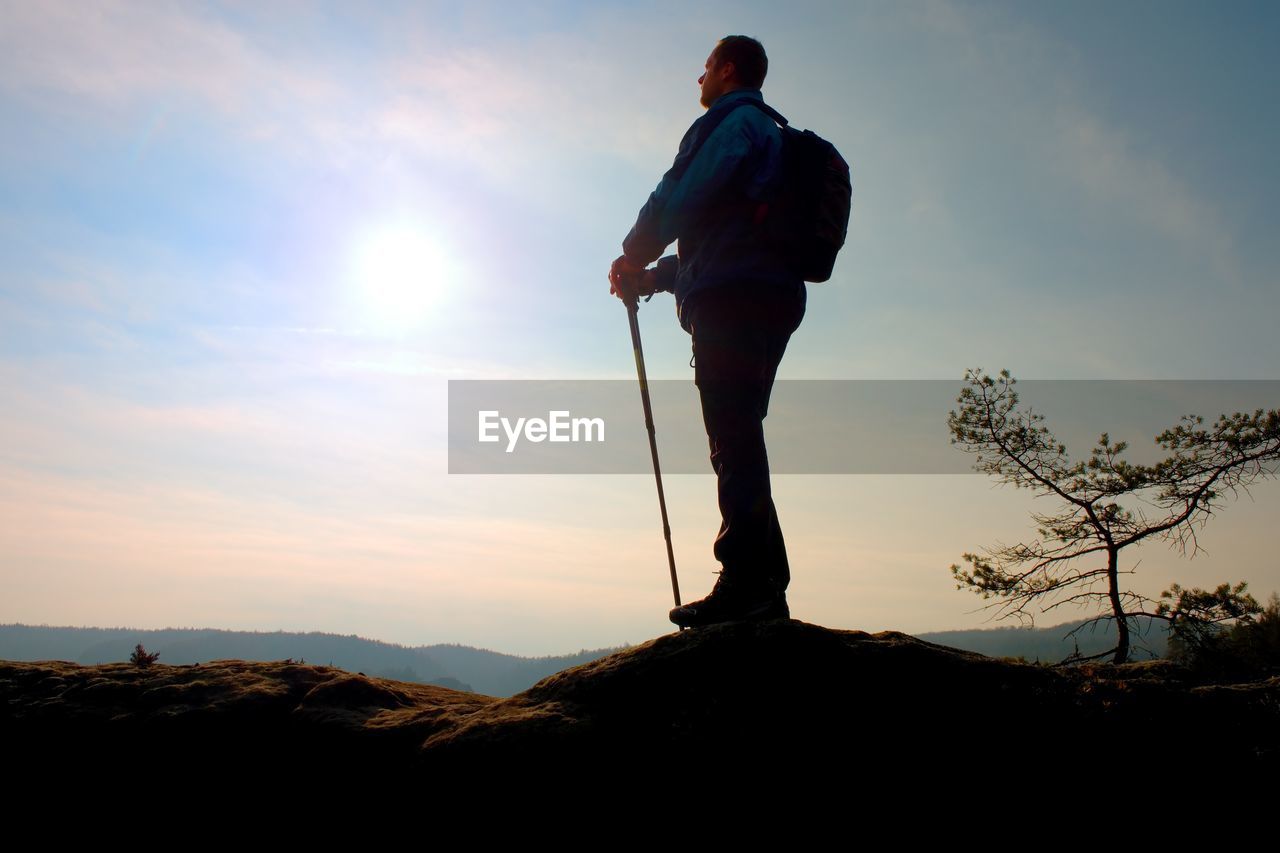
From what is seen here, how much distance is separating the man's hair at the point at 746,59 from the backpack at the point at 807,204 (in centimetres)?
60

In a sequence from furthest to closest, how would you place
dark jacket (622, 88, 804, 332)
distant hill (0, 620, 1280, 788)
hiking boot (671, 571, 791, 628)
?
1. dark jacket (622, 88, 804, 332)
2. hiking boot (671, 571, 791, 628)
3. distant hill (0, 620, 1280, 788)

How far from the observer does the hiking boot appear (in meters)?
4.18

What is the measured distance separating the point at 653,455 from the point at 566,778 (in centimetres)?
317

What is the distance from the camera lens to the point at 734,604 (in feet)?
13.8

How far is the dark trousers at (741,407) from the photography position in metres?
4.25

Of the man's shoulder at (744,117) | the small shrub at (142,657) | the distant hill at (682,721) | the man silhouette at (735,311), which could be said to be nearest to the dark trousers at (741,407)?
the man silhouette at (735,311)

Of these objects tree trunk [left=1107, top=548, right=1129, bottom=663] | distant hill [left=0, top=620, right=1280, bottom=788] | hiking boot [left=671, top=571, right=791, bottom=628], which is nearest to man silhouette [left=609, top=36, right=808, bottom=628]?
hiking boot [left=671, top=571, right=791, bottom=628]

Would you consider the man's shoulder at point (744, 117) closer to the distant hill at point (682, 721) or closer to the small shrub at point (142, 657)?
the distant hill at point (682, 721)

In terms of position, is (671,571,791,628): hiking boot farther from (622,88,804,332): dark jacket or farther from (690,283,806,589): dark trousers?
(622,88,804,332): dark jacket

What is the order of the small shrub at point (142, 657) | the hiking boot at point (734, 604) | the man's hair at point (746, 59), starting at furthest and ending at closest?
the man's hair at point (746, 59)
the small shrub at point (142, 657)
the hiking boot at point (734, 604)

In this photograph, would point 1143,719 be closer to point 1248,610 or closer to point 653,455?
point 653,455

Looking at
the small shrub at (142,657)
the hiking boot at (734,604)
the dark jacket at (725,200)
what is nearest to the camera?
the hiking boot at (734,604)

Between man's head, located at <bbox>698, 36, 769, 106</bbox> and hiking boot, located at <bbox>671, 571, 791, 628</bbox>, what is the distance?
129 inches

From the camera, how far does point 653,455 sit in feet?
19.2
